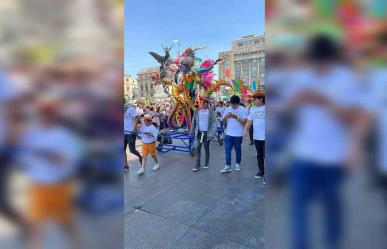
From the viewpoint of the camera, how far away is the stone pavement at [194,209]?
2.68 meters

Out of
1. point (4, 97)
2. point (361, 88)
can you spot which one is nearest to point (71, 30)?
point (4, 97)

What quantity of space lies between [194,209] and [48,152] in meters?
2.98

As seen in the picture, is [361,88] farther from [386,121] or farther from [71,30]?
[71,30]

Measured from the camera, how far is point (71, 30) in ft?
2.45

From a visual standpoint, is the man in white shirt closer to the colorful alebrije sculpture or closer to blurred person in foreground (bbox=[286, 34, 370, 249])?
the colorful alebrije sculpture

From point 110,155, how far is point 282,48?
75 centimetres

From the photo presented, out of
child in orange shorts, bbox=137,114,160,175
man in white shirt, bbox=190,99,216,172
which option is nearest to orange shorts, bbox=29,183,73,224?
child in orange shorts, bbox=137,114,160,175

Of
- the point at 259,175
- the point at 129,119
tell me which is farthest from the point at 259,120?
the point at 129,119

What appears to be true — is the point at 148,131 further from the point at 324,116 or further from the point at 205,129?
the point at 324,116

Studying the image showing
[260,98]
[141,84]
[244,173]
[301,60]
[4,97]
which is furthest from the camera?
[141,84]

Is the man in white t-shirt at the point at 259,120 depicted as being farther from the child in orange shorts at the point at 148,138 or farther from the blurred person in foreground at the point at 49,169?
the blurred person in foreground at the point at 49,169

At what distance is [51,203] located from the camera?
29.4 inches

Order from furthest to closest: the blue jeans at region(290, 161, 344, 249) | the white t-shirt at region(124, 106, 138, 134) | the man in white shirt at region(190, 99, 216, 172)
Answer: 1. the man in white shirt at region(190, 99, 216, 172)
2. the white t-shirt at region(124, 106, 138, 134)
3. the blue jeans at region(290, 161, 344, 249)

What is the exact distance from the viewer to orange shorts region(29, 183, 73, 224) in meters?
0.73
